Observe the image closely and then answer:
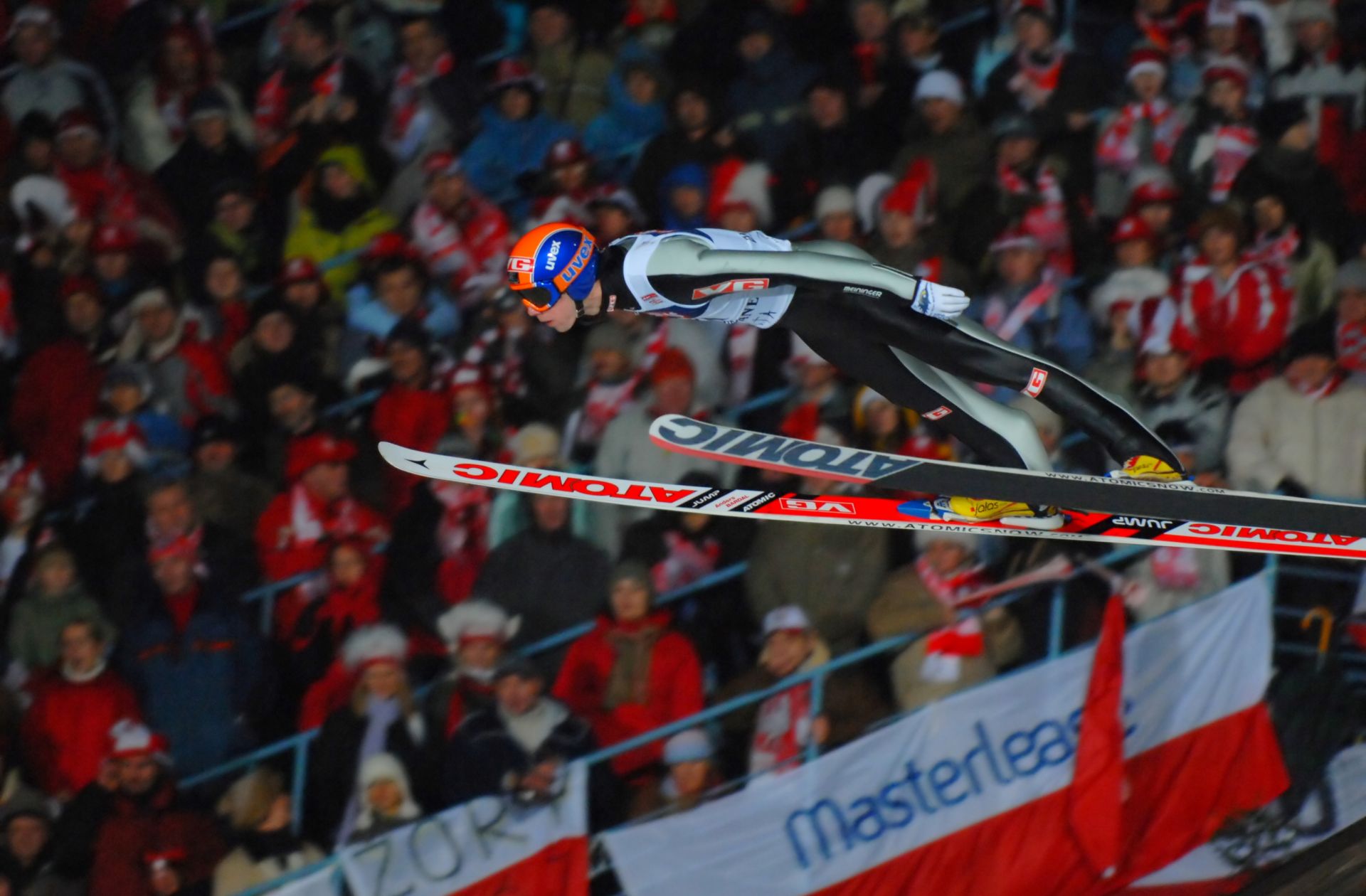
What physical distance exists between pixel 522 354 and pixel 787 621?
5.91 feet

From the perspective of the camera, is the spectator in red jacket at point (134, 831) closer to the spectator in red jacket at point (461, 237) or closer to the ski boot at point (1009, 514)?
the spectator in red jacket at point (461, 237)

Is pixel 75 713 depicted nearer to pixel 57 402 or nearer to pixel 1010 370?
pixel 57 402

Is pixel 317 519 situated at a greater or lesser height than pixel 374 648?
greater

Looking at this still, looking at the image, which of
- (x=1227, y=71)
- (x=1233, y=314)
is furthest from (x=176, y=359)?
(x=1227, y=71)

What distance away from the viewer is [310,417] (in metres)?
7.68

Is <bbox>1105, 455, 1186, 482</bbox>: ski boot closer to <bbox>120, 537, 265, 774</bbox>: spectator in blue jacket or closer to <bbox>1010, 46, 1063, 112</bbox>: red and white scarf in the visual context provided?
<bbox>1010, 46, 1063, 112</bbox>: red and white scarf

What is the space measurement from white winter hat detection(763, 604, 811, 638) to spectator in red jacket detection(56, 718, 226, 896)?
2251 mm

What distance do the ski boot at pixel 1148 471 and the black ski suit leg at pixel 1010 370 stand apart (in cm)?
2

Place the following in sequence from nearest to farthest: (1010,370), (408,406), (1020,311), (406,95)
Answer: (1010,370) < (1020,311) < (408,406) < (406,95)

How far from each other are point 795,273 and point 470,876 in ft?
8.49

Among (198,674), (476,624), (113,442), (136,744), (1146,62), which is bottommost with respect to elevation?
(136,744)

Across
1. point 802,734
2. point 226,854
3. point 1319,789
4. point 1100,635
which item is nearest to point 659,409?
point 802,734

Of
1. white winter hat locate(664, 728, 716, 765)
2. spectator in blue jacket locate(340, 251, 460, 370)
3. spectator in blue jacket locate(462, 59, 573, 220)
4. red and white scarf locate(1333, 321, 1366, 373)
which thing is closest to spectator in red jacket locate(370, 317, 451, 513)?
spectator in blue jacket locate(340, 251, 460, 370)

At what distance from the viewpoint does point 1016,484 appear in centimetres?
583
